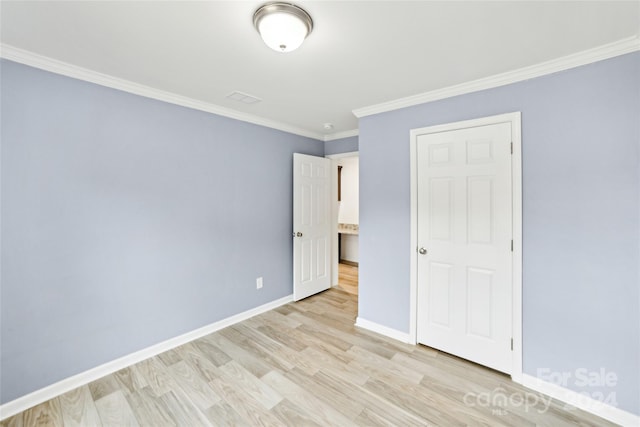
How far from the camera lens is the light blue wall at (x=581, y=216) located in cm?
171

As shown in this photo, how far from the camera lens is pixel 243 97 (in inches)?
104

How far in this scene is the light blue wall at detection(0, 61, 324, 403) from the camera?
184 centimetres

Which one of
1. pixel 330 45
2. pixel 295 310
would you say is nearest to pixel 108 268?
pixel 295 310

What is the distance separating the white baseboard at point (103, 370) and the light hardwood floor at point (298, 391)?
51mm

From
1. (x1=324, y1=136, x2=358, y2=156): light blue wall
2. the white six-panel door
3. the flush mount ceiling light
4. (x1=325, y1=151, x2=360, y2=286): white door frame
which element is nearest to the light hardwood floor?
the white six-panel door

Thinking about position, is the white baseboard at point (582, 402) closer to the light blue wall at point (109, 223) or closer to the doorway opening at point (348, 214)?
the light blue wall at point (109, 223)

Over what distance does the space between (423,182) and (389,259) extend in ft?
2.76

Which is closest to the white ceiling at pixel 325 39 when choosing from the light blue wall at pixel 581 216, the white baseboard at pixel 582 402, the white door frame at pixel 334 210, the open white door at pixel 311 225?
the light blue wall at pixel 581 216

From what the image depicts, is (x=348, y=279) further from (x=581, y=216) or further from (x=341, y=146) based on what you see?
(x=581, y=216)

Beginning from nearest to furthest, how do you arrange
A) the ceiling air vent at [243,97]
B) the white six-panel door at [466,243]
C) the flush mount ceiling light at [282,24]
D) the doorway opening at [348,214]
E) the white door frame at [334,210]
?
the flush mount ceiling light at [282,24]
the white six-panel door at [466,243]
the ceiling air vent at [243,97]
the white door frame at [334,210]
the doorway opening at [348,214]

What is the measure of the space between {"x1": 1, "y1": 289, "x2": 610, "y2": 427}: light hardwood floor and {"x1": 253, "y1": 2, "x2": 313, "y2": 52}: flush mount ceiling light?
7.52 feet

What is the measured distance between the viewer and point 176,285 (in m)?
2.64

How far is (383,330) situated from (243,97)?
275cm

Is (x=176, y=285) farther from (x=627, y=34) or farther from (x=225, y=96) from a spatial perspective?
(x=627, y=34)
